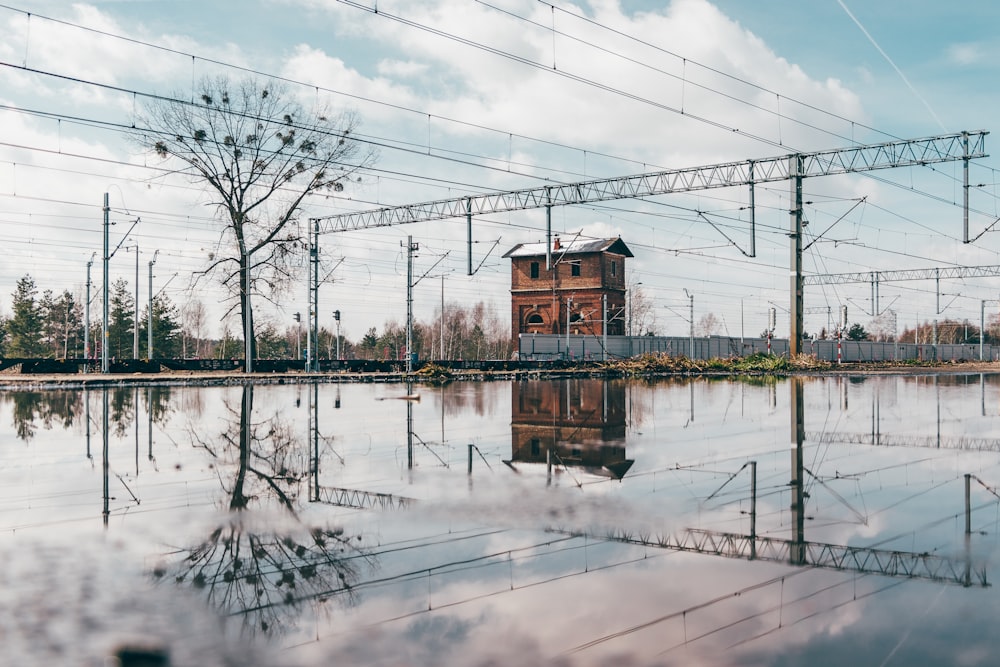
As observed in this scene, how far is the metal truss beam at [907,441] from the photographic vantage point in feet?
38.2

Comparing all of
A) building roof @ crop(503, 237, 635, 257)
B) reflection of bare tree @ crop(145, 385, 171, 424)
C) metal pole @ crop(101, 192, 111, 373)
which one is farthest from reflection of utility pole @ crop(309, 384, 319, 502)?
building roof @ crop(503, 237, 635, 257)

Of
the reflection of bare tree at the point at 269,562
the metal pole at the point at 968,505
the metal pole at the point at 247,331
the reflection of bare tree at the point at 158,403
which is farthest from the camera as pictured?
the metal pole at the point at 247,331

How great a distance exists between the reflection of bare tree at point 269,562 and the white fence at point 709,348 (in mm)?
44342

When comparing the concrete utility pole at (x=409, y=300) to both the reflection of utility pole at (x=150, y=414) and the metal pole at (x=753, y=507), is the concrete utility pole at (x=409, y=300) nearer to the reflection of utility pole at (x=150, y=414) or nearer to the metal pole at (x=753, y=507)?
the reflection of utility pole at (x=150, y=414)

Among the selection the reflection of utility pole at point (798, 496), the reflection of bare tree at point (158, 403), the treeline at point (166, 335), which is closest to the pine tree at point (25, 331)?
the treeline at point (166, 335)

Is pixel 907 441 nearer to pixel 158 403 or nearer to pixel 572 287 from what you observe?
pixel 158 403

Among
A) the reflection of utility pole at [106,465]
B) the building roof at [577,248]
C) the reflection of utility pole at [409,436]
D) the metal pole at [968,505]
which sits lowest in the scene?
the metal pole at [968,505]

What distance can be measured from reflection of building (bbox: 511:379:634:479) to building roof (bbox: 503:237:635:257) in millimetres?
50817

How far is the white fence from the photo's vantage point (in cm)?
6116

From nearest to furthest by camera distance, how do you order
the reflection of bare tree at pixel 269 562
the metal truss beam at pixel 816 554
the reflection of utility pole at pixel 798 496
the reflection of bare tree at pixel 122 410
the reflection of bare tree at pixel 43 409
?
the reflection of bare tree at pixel 269 562, the metal truss beam at pixel 816 554, the reflection of utility pole at pixel 798 496, the reflection of bare tree at pixel 122 410, the reflection of bare tree at pixel 43 409

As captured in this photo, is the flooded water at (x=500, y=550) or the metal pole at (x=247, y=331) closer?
the flooded water at (x=500, y=550)

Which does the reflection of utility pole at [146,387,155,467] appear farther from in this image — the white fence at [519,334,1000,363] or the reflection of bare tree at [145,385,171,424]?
the white fence at [519,334,1000,363]

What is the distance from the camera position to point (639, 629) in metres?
4.05

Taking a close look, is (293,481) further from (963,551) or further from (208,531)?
(963,551)
